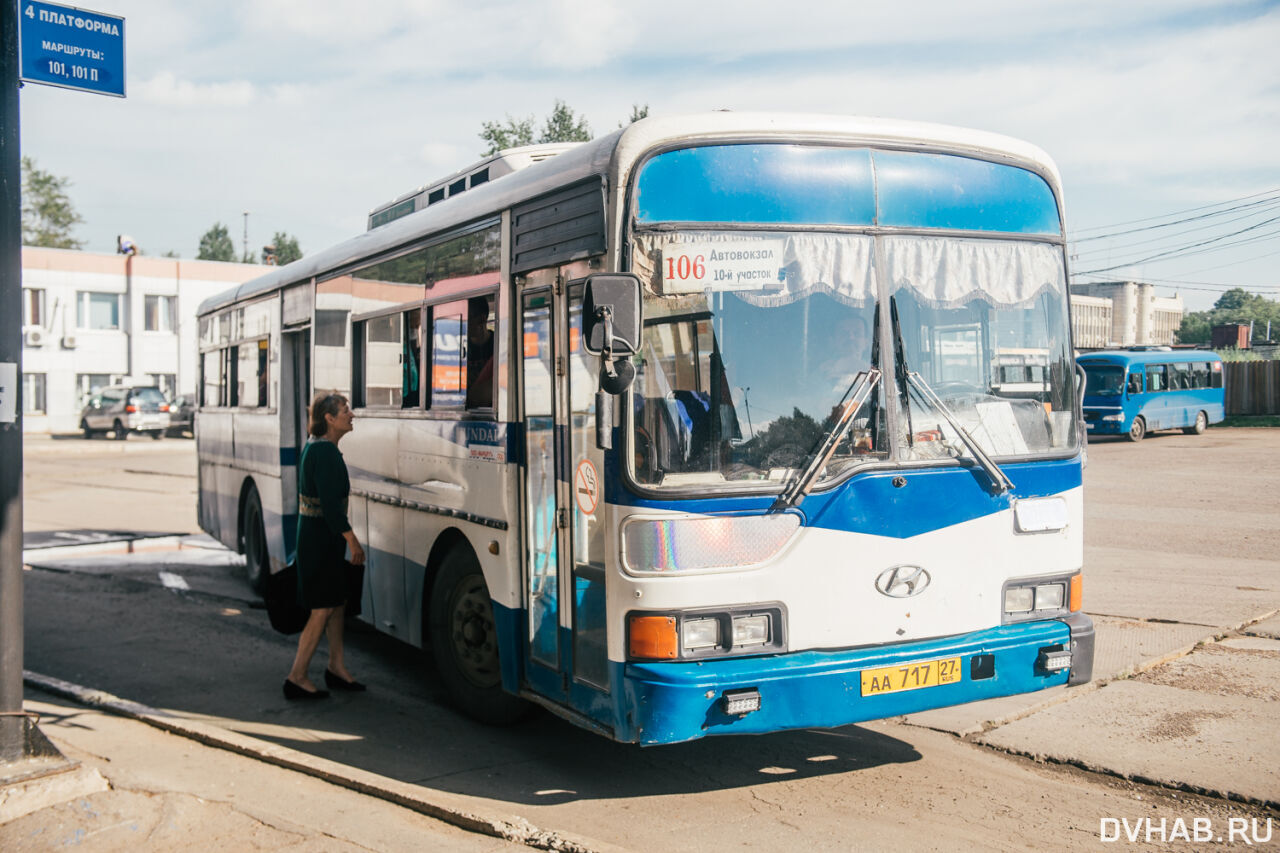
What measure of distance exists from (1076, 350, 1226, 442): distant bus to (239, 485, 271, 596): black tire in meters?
27.0

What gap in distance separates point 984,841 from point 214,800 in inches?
136

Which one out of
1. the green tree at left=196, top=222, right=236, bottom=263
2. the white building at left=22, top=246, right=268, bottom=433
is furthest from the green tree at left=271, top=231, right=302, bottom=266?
the white building at left=22, top=246, right=268, bottom=433

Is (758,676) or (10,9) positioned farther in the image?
(10,9)

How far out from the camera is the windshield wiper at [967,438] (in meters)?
5.20

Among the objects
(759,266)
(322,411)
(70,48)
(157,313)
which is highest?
(157,313)

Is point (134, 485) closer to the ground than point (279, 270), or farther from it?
closer to the ground

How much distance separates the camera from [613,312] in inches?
184

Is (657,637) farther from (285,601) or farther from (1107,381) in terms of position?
(1107,381)

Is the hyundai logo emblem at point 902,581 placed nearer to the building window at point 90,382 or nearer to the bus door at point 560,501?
the bus door at point 560,501

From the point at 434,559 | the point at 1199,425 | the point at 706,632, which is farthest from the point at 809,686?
the point at 1199,425

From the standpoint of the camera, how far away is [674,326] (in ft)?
16.1

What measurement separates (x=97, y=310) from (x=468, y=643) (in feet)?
177

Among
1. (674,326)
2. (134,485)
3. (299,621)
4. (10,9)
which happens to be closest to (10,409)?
(10,9)

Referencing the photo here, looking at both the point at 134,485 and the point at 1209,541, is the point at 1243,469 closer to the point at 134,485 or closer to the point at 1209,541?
the point at 1209,541
